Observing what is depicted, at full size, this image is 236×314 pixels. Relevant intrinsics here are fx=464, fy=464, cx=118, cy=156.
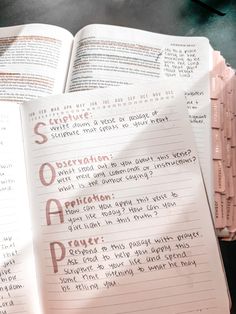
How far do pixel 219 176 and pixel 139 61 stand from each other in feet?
0.67

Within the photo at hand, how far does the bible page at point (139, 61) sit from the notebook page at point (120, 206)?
53mm

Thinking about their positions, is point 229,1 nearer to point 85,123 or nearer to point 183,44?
point 183,44

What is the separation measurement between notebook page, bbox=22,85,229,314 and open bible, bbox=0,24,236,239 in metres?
0.05

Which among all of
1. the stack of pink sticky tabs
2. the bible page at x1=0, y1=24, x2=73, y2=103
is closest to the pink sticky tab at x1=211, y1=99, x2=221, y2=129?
the stack of pink sticky tabs

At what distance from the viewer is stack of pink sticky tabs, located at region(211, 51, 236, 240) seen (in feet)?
1.72

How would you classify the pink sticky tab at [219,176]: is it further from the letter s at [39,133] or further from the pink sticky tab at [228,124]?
the letter s at [39,133]

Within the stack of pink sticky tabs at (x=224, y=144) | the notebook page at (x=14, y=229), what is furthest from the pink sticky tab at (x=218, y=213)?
the notebook page at (x=14, y=229)

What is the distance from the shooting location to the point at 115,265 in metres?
0.48

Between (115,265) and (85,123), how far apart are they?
17cm

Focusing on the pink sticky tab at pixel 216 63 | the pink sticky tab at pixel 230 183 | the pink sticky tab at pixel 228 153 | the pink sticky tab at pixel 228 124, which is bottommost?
the pink sticky tab at pixel 230 183

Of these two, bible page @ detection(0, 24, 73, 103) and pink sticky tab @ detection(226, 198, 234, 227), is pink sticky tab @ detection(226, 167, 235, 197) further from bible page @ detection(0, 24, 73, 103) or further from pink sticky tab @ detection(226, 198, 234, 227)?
bible page @ detection(0, 24, 73, 103)

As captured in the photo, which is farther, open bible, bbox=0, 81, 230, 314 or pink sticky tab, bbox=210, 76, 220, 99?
pink sticky tab, bbox=210, 76, 220, 99

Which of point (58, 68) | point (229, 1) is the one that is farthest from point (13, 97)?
point (229, 1)

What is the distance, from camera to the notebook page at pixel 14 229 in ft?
1.58
